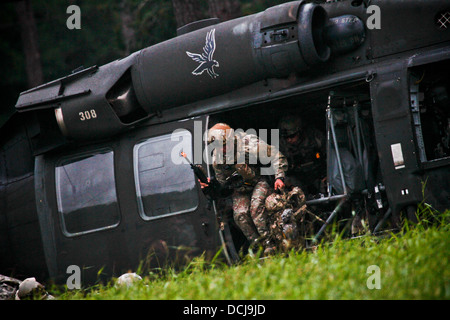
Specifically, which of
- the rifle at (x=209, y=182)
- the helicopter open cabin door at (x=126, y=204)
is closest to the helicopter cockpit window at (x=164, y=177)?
the helicopter open cabin door at (x=126, y=204)

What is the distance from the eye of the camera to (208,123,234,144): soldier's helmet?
292 inches

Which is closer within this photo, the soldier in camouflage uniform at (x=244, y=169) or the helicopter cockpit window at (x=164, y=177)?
the soldier in camouflage uniform at (x=244, y=169)

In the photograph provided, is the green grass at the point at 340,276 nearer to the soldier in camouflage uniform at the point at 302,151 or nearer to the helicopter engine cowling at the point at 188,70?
the soldier in camouflage uniform at the point at 302,151

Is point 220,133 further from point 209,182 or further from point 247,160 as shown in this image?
point 209,182

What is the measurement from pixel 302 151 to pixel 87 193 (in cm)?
295

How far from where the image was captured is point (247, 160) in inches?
296

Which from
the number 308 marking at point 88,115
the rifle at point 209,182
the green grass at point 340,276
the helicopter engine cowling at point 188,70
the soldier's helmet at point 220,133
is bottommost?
the green grass at point 340,276

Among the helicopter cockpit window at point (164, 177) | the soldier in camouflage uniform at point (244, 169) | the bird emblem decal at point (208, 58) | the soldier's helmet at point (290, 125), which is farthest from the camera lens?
the soldier's helmet at point (290, 125)

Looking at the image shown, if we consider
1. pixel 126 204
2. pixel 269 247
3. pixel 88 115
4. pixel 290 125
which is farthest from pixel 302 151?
pixel 88 115

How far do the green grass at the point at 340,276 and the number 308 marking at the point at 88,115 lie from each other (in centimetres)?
264

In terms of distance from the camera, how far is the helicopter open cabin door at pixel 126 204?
25.0 feet

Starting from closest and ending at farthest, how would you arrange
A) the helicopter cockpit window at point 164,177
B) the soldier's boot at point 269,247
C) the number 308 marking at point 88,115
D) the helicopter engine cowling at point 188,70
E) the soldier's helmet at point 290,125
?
the helicopter engine cowling at point 188,70, the soldier's boot at point 269,247, the helicopter cockpit window at point 164,177, the soldier's helmet at point 290,125, the number 308 marking at point 88,115

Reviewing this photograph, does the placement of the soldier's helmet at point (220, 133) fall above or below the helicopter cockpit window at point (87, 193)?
above
